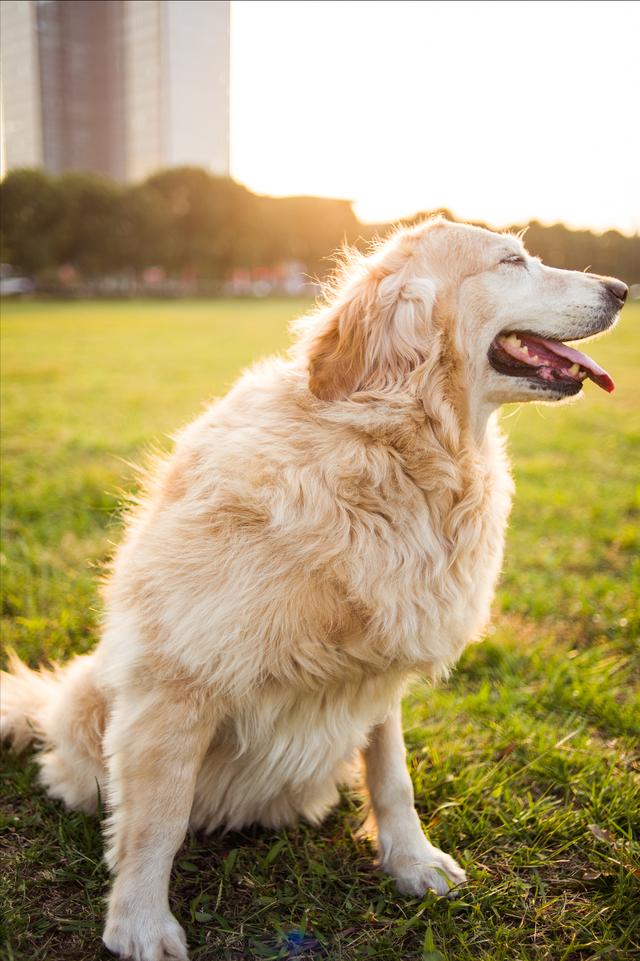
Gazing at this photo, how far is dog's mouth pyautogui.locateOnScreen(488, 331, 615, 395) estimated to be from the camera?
222 centimetres

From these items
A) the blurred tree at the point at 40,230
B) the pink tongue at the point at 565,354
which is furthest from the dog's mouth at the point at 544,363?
the blurred tree at the point at 40,230

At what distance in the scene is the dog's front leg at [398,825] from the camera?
2152mm

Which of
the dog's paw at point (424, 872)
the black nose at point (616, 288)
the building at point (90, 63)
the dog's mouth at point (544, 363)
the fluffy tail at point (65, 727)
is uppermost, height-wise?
the building at point (90, 63)

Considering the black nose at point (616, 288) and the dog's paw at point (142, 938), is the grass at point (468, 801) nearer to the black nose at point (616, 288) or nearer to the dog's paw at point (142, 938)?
the dog's paw at point (142, 938)

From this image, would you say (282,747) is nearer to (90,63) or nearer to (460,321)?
(460,321)

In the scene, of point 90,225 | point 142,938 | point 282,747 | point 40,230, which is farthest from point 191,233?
point 142,938

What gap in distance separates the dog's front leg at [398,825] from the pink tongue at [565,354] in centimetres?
126

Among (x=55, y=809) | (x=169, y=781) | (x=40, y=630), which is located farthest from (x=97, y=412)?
(x=169, y=781)

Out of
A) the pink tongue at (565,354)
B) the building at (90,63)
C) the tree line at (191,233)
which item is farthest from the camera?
the tree line at (191,233)

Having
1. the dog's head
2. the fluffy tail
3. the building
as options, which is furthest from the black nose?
the building

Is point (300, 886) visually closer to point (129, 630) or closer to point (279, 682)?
point (279, 682)

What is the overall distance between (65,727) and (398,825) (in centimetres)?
115

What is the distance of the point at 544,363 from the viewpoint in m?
2.25

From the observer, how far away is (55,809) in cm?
234
